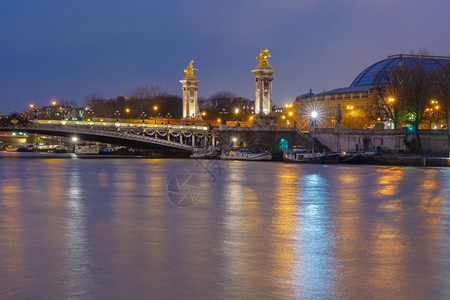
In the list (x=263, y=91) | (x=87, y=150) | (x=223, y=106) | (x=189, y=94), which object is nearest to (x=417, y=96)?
(x=263, y=91)

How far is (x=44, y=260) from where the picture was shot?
12.1 m

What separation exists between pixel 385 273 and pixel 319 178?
26.9 m

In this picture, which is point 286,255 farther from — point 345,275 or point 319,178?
point 319,178

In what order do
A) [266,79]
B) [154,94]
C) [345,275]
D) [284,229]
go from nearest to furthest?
[345,275], [284,229], [266,79], [154,94]

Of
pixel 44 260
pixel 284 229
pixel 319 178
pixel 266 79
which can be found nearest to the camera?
pixel 44 260

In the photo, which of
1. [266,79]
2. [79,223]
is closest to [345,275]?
[79,223]

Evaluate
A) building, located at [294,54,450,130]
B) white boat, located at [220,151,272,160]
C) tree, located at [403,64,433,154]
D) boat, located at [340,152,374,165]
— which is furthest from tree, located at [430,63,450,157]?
building, located at [294,54,450,130]

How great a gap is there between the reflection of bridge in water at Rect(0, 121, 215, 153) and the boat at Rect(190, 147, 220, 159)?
138 centimetres

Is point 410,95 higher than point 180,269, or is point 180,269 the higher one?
point 410,95

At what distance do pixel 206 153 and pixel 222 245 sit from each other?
181ft

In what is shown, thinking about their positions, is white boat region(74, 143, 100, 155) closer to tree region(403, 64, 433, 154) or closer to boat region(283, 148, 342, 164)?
boat region(283, 148, 342, 164)

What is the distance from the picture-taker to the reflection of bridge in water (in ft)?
205

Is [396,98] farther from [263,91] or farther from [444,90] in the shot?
[263,91]

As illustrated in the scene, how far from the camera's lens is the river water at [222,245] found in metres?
10.2
